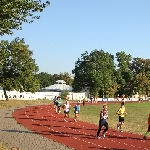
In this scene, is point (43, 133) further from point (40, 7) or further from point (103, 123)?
point (40, 7)

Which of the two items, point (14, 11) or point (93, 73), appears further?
point (93, 73)

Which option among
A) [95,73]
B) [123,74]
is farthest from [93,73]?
[123,74]

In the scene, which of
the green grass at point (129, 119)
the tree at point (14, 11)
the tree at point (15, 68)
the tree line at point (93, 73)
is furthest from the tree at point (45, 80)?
the tree at point (14, 11)

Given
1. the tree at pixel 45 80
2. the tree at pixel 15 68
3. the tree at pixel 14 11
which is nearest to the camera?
the tree at pixel 14 11

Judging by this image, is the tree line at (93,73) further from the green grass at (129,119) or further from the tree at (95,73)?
the green grass at (129,119)

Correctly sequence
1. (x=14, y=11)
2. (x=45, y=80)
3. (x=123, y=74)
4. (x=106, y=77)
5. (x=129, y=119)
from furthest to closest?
(x=45, y=80)
(x=123, y=74)
(x=106, y=77)
(x=129, y=119)
(x=14, y=11)

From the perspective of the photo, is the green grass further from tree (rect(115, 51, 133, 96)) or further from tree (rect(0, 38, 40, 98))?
tree (rect(115, 51, 133, 96))

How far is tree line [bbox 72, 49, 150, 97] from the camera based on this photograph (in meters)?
97.0

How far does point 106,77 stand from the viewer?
96.8 meters

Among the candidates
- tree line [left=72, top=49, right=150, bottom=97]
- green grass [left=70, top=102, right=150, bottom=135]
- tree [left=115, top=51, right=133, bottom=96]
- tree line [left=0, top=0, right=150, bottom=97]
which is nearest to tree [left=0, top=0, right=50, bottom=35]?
green grass [left=70, top=102, right=150, bottom=135]

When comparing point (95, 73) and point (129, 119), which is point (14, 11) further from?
point (95, 73)

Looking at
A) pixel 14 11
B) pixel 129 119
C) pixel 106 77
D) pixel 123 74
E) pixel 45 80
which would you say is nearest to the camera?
pixel 14 11

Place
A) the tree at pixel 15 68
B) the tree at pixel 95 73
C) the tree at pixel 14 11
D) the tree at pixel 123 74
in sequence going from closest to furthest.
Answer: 1. the tree at pixel 14 11
2. the tree at pixel 15 68
3. the tree at pixel 95 73
4. the tree at pixel 123 74

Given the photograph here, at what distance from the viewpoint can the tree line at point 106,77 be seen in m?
97.0
